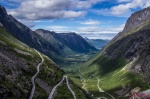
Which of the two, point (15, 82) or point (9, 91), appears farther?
point (15, 82)

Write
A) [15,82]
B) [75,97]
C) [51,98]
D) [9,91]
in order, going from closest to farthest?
[9,91]
[15,82]
[51,98]
[75,97]

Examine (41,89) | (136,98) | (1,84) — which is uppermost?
(1,84)

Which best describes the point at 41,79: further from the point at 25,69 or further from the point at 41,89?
the point at 41,89

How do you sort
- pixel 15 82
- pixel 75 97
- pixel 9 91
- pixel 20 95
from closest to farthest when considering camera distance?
pixel 9 91
pixel 20 95
pixel 15 82
pixel 75 97

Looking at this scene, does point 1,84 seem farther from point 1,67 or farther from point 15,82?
point 1,67

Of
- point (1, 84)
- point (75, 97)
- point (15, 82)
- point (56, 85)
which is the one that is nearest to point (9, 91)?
point (1, 84)

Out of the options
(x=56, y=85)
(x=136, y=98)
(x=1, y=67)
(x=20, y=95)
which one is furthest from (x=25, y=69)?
(x=136, y=98)

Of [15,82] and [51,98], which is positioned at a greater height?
[15,82]

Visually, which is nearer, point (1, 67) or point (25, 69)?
point (1, 67)

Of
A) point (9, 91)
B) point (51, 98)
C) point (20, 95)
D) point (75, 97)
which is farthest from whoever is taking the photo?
point (75, 97)
